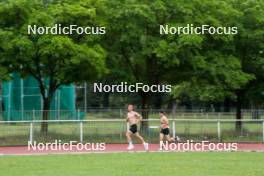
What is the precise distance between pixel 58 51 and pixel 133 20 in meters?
4.72

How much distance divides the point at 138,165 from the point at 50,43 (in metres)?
13.4

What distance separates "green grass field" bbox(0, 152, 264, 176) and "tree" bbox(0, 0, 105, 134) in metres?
8.84

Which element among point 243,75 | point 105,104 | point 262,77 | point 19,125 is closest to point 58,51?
point 19,125

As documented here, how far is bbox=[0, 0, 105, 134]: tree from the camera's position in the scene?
3072cm

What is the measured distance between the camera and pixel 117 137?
3050 centimetres

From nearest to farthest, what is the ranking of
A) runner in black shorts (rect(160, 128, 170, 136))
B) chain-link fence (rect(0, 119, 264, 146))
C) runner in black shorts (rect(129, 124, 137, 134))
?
1. runner in black shorts (rect(129, 124, 137, 134))
2. runner in black shorts (rect(160, 128, 170, 136))
3. chain-link fence (rect(0, 119, 264, 146))

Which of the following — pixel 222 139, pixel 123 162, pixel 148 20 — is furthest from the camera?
pixel 148 20

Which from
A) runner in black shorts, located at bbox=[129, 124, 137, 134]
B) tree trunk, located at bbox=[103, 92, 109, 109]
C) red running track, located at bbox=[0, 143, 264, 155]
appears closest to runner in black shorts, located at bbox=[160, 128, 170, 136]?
red running track, located at bbox=[0, 143, 264, 155]

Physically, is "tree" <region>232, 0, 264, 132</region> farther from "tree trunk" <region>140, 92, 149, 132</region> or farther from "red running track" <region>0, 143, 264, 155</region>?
"red running track" <region>0, 143, 264, 155</region>

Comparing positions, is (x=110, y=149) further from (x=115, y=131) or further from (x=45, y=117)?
(x=45, y=117)

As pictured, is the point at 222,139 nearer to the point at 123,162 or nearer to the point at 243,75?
the point at 243,75

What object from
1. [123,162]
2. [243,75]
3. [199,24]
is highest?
[199,24]

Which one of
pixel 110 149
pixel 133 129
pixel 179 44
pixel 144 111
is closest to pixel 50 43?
pixel 144 111

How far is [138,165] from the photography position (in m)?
18.9
